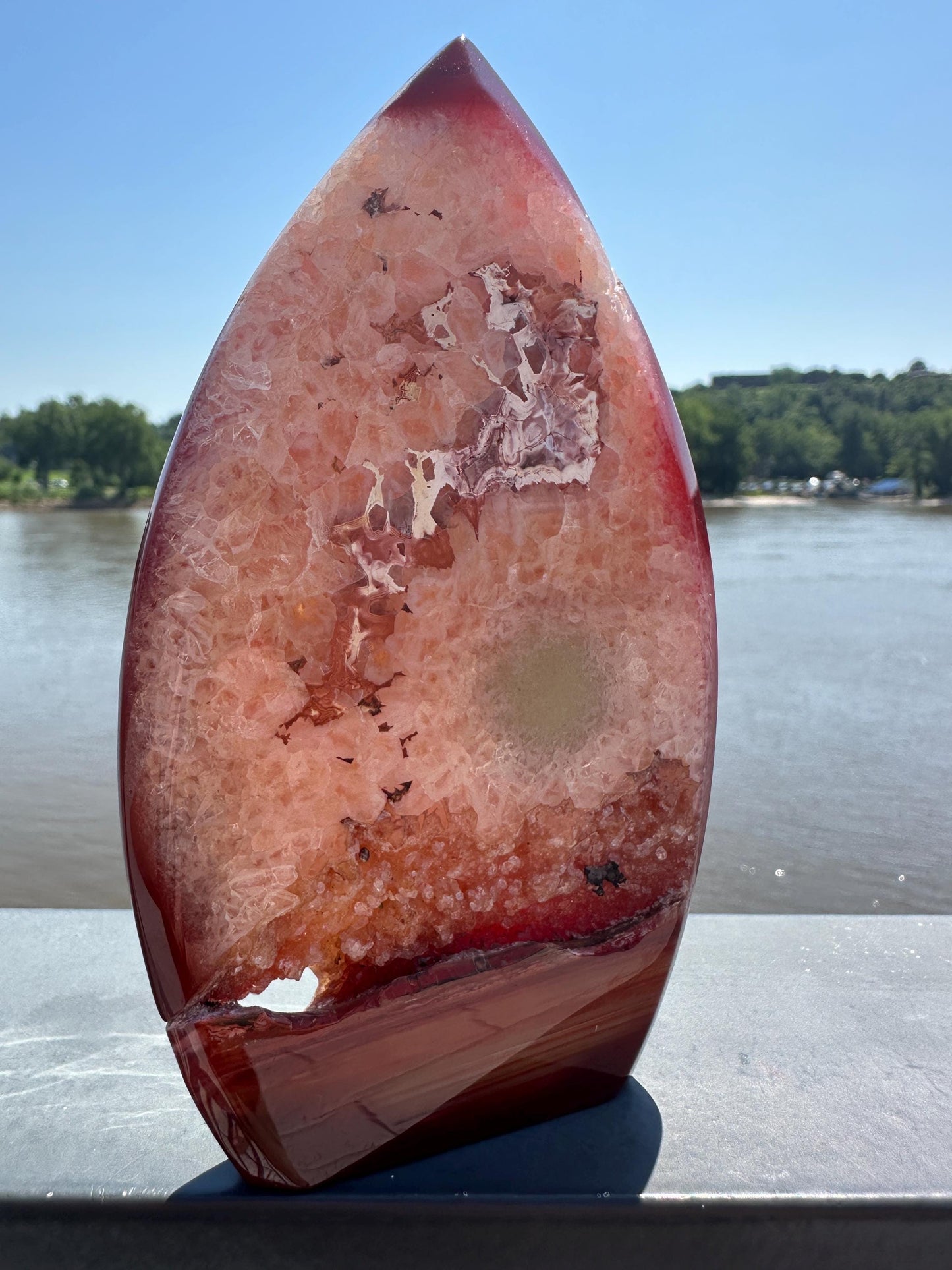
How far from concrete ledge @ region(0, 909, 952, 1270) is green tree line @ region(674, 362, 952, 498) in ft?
112

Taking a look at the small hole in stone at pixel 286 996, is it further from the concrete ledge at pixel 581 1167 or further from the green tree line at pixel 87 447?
the green tree line at pixel 87 447

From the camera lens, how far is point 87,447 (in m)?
30.6

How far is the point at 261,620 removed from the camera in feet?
4.33

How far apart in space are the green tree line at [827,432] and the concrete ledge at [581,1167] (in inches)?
1339

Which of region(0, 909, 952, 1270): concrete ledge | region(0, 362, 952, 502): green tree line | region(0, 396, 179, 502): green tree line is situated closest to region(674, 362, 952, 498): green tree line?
region(0, 362, 952, 502): green tree line

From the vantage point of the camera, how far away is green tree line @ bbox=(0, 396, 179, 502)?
30.3 meters

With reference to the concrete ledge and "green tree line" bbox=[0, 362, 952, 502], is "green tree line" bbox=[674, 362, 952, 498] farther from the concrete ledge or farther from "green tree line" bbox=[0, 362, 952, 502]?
the concrete ledge

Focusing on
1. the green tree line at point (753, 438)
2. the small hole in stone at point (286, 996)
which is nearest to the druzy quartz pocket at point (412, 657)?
the small hole in stone at point (286, 996)

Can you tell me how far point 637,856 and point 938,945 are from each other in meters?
0.82

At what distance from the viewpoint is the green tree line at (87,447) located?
30.3m

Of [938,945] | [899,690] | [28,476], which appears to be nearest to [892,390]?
[28,476]

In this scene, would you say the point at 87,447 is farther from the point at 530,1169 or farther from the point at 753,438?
the point at 530,1169

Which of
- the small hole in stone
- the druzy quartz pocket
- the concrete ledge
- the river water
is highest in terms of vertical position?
the druzy quartz pocket

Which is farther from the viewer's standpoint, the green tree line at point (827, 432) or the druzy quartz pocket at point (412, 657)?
the green tree line at point (827, 432)
